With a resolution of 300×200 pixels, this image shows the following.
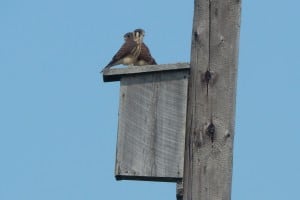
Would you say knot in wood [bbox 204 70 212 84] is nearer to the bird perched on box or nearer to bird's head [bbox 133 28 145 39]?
the bird perched on box

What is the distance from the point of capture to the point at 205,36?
427 centimetres

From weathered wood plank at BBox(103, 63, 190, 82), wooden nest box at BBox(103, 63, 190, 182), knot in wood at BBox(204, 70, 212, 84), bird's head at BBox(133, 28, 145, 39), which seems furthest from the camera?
bird's head at BBox(133, 28, 145, 39)

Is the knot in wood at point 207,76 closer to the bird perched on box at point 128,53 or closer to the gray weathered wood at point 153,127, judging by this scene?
the gray weathered wood at point 153,127

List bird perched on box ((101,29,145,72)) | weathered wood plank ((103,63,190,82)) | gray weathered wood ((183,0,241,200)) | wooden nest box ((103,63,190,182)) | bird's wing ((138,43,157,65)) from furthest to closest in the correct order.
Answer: bird perched on box ((101,29,145,72)), bird's wing ((138,43,157,65)), weathered wood plank ((103,63,190,82)), wooden nest box ((103,63,190,182)), gray weathered wood ((183,0,241,200))

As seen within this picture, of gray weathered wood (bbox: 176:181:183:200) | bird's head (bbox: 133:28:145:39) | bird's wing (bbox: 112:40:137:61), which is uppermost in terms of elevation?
bird's head (bbox: 133:28:145:39)

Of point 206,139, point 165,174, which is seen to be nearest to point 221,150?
point 206,139

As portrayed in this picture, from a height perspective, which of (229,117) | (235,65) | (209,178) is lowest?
(209,178)

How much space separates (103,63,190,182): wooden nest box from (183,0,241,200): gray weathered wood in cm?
6

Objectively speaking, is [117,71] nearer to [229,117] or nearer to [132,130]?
[132,130]

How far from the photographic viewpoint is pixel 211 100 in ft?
13.6

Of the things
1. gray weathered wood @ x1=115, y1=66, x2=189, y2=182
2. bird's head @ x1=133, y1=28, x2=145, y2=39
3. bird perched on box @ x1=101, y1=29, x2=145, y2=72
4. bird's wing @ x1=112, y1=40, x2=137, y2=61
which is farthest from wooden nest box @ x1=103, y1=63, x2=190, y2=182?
bird's head @ x1=133, y1=28, x2=145, y2=39

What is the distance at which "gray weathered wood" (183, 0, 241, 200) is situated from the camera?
→ 160 inches

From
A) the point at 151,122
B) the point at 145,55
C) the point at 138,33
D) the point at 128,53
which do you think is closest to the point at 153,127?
the point at 151,122

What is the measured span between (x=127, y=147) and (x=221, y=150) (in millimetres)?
565
